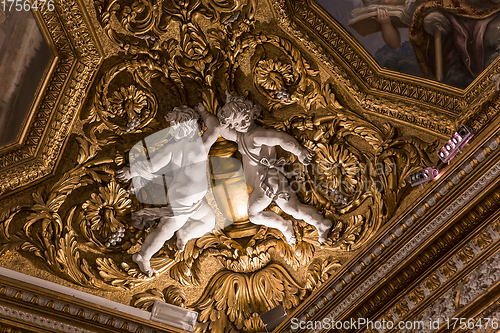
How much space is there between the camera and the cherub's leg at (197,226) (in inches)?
245

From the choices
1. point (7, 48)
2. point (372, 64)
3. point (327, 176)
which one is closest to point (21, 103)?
point (7, 48)

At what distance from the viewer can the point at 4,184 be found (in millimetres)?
5684

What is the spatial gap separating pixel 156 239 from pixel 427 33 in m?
3.92

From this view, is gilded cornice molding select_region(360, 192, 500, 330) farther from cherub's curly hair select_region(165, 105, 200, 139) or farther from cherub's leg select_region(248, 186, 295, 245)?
cherub's curly hair select_region(165, 105, 200, 139)

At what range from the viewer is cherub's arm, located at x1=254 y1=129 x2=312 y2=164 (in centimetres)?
596

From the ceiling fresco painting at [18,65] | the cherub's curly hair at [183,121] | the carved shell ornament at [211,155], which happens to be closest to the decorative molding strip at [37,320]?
the carved shell ornament at [211,155]

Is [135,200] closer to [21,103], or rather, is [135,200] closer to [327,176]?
[21,103]

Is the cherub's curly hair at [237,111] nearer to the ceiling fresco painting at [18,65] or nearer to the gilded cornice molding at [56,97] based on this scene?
the gilded cornice molding at [56,97]

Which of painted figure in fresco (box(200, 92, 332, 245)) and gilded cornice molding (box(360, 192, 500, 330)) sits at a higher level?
painted figure in fresco (box(200, 92, 332, 245))

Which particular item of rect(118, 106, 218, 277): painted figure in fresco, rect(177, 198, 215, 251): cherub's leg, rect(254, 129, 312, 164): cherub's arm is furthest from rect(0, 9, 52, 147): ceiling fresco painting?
rect(254, 129, 312, 164): cherub's arm

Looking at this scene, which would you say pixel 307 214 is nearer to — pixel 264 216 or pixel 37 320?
pixel 264 216

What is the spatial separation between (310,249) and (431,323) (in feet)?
5.28

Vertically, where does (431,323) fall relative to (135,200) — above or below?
below

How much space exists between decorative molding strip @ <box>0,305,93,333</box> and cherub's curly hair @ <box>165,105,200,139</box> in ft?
8.17
